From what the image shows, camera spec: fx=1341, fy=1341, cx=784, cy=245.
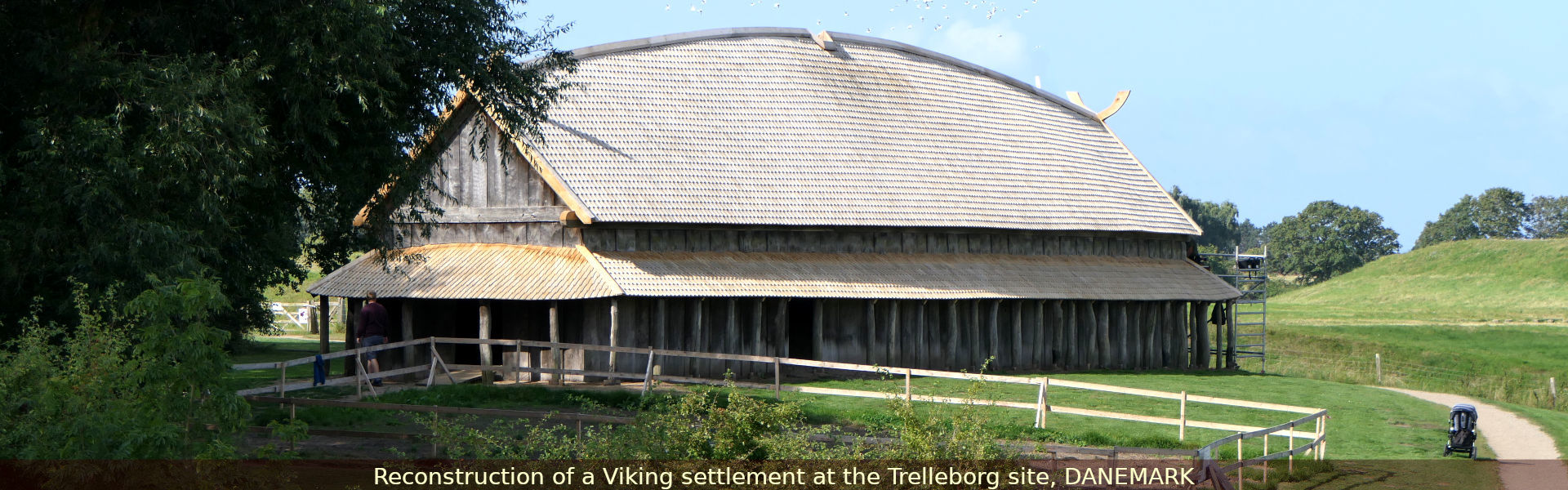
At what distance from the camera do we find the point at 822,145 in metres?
29.4

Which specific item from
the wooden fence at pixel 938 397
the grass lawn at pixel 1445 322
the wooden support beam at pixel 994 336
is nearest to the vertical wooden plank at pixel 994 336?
the wooden support beam at pixel 994 336

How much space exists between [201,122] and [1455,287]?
70106 millimetres

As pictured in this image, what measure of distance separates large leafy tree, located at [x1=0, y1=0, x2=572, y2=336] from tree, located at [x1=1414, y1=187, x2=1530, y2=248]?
115654mm

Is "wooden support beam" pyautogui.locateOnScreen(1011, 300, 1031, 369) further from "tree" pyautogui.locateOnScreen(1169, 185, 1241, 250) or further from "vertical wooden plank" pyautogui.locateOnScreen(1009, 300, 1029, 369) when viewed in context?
"tree" pyautogui.locateOnScreen(1169, 185, 1241, 250)

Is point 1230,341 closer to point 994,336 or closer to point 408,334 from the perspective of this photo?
point 994,336

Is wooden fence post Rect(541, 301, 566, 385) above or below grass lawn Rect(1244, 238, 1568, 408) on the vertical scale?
above

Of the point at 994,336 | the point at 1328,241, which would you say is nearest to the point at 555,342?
the point at 994,336

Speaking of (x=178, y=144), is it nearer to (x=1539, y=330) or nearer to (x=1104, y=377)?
(x=1104, y=377)

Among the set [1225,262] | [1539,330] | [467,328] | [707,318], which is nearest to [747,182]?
[707,318]

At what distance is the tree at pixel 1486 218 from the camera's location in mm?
115812

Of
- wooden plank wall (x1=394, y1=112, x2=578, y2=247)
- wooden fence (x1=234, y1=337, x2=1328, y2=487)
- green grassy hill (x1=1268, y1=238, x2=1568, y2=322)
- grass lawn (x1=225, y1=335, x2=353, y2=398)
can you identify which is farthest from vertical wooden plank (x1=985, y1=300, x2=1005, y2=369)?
green grassy hill (x1=1268, y1=238, x2=1568, y2=322)

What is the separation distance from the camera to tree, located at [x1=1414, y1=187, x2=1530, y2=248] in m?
116

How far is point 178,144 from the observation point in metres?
14.1

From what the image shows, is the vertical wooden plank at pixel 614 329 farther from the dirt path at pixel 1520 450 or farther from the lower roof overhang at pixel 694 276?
the dirt path at pixel 1520 450
